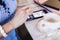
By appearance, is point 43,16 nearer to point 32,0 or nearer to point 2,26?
point 32,0

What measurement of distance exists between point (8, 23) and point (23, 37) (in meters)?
0.25

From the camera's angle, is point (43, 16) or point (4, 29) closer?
point (4, 29)

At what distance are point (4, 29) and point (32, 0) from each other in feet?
1.83

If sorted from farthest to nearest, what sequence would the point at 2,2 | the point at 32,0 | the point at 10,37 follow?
the point at 32,0 → the point at 10,37 → the point at 2,2

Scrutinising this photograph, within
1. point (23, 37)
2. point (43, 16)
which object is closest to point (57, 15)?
point (43, 16)

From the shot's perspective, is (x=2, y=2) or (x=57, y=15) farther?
(x=57, y=15)

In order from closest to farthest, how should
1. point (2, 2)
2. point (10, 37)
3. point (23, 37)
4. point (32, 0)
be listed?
point (2, 2) < point (10, 37) < point (23, 37) < point (32, 0)

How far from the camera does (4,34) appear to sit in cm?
47

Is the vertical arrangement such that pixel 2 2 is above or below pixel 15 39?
above

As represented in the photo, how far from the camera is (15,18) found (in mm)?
521

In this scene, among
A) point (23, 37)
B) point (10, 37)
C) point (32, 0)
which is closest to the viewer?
point (10, 37)

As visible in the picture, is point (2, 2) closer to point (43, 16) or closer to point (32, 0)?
point (43, 16)

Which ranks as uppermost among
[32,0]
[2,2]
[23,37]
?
[2,2]

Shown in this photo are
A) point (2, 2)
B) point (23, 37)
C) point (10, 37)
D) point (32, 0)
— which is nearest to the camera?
point (2, 2)
